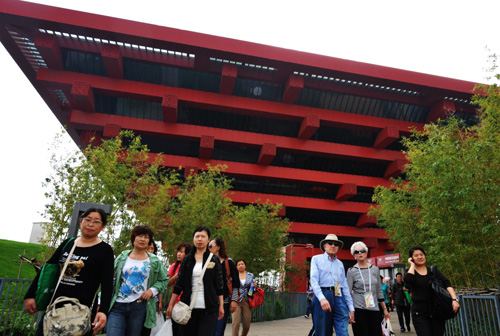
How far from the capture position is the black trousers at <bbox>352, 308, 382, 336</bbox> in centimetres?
407

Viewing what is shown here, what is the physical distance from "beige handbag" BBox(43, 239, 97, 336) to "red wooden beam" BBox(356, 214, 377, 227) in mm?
27101

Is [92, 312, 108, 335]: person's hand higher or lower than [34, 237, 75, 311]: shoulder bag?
lower

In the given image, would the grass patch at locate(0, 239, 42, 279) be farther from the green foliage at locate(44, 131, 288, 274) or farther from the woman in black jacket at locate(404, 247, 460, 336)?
the woman in black jacket at locate(404, 247, 460, 336)

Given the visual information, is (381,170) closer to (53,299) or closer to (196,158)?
(196,158)

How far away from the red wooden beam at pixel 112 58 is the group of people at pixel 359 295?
2091 cm

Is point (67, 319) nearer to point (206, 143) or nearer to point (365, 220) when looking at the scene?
point (206, 143)

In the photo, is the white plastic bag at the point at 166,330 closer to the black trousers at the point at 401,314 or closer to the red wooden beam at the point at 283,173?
the black trousers at the point at 401,314

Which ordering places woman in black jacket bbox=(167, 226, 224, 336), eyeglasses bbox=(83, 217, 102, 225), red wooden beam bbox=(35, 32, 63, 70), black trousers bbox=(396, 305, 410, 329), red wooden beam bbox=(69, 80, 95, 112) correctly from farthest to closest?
red wooden beam bbox=(69, 80, 95, 112) → red wooden beam bbox=(35, 32, 63, 70) → black trousers bbox=(396, 305, 410, 329) → woman in black jacket bbox=(167, 226, 224, 336) → eyeglasses bbox=(83, 217, 102, 225)

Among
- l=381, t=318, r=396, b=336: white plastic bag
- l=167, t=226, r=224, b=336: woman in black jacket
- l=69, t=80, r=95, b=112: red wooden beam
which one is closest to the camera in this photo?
l=167, t=226, r=224, b=336: woman in black jacket

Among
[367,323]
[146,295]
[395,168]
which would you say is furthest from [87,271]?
[395,168]

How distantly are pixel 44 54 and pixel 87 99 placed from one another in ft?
11.6

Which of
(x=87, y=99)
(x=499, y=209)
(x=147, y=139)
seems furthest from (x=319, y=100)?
(x=499, y=209)

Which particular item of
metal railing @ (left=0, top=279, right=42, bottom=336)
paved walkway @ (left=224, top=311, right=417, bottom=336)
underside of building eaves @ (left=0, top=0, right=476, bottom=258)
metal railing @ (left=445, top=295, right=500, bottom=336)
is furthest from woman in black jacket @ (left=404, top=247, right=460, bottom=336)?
underside of building eaves @ (left=0, top=0, right=476, bottom=258)

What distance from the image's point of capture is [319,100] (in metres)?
26.8
